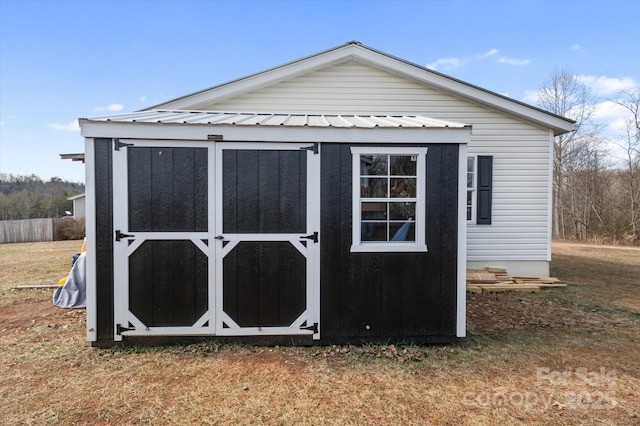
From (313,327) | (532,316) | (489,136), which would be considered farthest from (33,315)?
(489,136)

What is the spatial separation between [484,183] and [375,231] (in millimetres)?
4256

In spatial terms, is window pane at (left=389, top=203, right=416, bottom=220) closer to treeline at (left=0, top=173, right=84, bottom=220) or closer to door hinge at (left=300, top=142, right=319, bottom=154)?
door hinge at (left=300, top=142, right=319, bottom=154)

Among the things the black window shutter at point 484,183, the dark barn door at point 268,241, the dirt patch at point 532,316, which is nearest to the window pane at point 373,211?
the dark barn door at point 268,241

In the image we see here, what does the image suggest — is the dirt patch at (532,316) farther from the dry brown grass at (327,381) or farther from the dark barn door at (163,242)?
the dark barn door at (163,242)

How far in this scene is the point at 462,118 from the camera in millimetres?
7027

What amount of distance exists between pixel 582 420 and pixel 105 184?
4941mm

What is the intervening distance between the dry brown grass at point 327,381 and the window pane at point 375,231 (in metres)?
1.27

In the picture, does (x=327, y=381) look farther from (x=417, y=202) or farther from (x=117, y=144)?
(x=117, y=144)

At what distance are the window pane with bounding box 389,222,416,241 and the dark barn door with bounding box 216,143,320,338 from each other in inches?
35.3

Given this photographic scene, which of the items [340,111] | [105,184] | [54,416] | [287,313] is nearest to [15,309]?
[105,184]

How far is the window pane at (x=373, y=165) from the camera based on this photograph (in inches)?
150

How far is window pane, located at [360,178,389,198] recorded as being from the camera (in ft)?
12.5

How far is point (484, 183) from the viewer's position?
6.94m

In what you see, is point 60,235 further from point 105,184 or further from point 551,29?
point 551,29
